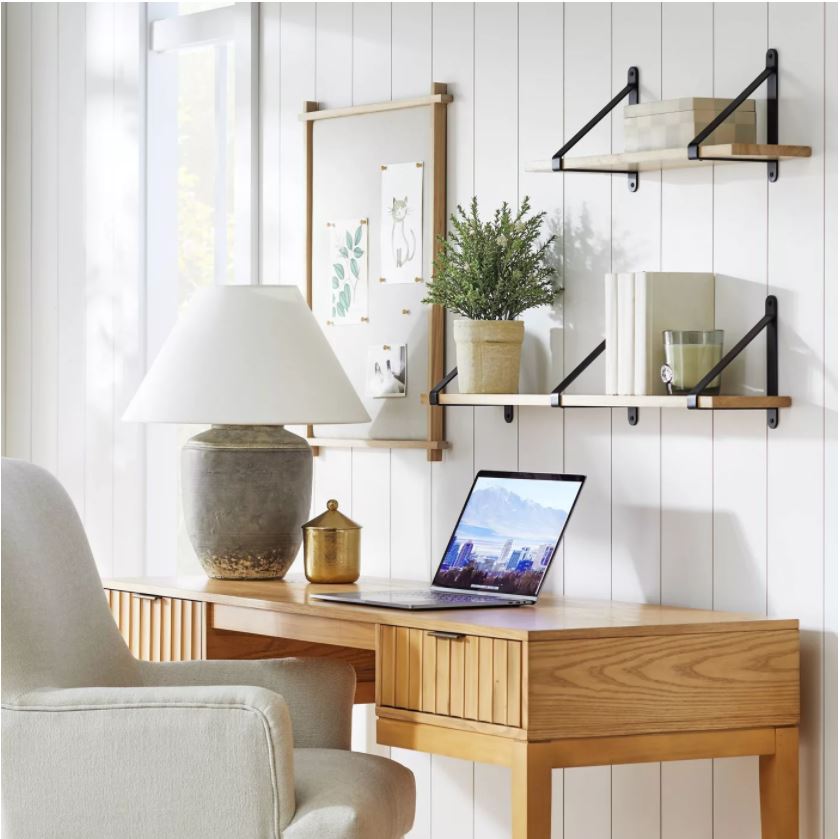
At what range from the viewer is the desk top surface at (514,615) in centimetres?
251

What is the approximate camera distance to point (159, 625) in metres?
3.18

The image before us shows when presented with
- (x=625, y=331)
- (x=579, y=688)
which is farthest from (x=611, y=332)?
(x=579, y=688)

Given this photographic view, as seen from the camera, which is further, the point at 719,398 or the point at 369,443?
the point at 369,443

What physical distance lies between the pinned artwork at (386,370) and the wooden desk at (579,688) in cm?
73

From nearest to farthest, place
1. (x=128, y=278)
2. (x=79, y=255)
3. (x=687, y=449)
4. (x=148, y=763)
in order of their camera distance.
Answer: (x=148, y=763) < (x=687, y=449) < (x=128, y=278) < (x=79, y=255)

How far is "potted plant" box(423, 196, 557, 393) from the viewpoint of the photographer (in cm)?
305

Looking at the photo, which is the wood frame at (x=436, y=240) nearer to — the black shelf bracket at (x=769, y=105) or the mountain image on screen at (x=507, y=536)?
the mountain image on screen at (x=507, y=536)

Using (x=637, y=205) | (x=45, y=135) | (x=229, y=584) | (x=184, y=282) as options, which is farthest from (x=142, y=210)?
(x=637, y=205)

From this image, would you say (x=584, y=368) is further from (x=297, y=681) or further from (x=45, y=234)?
(x=45, y=234)

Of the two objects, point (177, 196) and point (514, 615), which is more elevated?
point (177, 196)

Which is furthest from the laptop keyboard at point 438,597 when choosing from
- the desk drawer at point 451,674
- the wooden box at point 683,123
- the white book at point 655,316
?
the wooden box at point 683,123

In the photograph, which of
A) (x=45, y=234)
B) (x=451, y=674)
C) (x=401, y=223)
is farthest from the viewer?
(x=45, y=234)

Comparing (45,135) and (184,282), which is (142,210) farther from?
(45,135)

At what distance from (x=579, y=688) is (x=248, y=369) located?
103 centimetres
